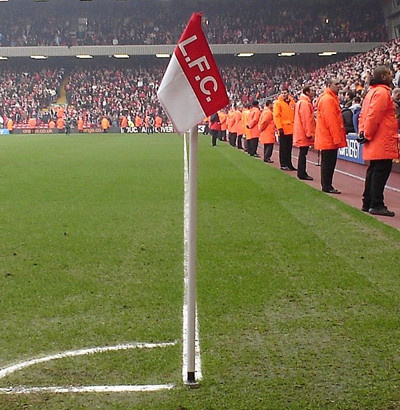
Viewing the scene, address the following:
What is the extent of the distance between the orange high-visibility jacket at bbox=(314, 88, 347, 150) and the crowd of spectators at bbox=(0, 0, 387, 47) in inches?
1775

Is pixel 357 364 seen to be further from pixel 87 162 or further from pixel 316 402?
pixel 87 162

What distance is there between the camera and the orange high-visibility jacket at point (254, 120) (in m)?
23.1

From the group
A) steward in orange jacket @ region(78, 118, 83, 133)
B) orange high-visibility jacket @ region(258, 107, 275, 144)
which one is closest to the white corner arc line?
orange high-visibility jacket @ region(258, 107, 275, 144)

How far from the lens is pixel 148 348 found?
466 centimetres

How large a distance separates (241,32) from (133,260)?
2171 inches

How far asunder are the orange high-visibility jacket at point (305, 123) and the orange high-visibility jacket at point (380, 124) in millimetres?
4649

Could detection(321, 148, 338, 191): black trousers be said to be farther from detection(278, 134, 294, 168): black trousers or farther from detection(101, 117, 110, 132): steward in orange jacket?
detection(101, 117, 110, 132): steward in orange jacket

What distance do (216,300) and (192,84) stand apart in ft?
7.51

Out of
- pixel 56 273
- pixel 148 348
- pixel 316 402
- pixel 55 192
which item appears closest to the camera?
pixel 316 402

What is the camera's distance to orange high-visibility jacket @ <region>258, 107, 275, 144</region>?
68.4ft

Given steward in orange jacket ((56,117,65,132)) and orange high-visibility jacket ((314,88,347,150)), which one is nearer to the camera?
orange high-visibility jacket ((314,88,347,150))

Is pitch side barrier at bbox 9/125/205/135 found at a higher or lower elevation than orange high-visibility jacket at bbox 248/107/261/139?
lower

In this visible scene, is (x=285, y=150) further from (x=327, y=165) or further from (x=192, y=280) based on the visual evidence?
(x=192, y=280)

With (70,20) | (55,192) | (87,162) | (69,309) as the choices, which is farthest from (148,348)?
(70,20)
